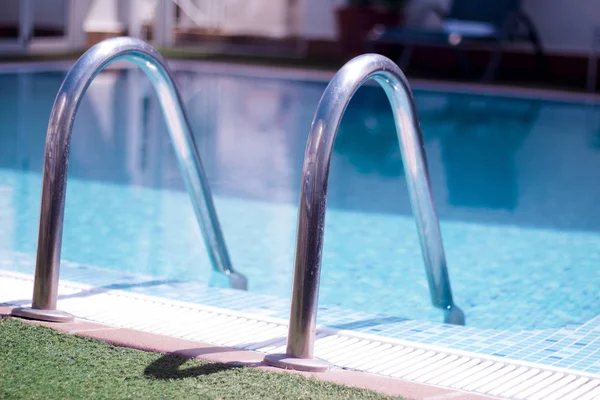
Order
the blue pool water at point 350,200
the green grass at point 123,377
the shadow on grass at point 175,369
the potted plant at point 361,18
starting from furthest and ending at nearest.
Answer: the potted plant at point 361,18, the blue pool water at point 350,200, the shadow on grass at point 175,369, the green grass at point 123,377

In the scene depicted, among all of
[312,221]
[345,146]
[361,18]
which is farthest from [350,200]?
[361,18]

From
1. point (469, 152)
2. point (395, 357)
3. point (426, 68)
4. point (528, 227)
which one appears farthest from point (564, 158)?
point (426, 68)

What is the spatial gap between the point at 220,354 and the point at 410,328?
29.6 inches

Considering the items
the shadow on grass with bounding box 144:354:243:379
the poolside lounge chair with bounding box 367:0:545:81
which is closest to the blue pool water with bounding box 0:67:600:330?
the shadow on grass with bounding box 144:354:243:379

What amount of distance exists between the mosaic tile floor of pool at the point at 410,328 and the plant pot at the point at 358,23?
10.8 metres

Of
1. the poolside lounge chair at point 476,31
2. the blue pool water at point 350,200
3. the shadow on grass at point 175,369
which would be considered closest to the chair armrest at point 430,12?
the poolside lounge chair at point 476,31

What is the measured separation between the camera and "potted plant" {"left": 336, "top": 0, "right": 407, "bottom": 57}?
1366cm

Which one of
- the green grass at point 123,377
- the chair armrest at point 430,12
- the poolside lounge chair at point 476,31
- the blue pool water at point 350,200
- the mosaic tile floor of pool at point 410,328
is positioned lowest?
the green grass at point 123,377

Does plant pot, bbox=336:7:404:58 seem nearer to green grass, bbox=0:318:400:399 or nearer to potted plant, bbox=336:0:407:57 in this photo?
potted plant, bbox=336:0:407:57

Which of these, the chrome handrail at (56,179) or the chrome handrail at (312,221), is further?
the chrome handrail at (56,179)

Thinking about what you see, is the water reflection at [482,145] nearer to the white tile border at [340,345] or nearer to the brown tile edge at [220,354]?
the white tile border at [340,345]

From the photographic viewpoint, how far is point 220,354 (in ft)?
7.07

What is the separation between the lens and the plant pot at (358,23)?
1368 cm

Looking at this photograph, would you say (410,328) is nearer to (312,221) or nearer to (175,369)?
(312,221)
